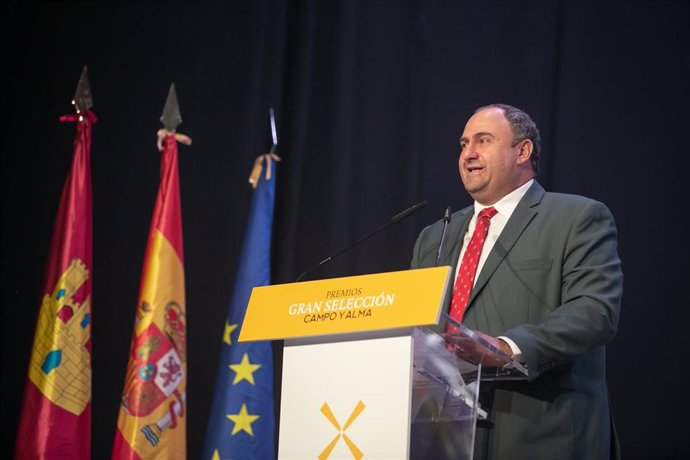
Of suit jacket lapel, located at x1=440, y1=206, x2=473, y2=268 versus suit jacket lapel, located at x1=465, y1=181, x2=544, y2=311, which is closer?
suit jacket lapel, located at x1=465, y1=181, x2=544, y2=311

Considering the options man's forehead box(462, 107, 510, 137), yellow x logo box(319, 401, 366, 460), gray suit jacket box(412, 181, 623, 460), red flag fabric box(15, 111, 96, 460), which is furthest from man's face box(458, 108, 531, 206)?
red flag fabric box(15, 111, 96, 460)

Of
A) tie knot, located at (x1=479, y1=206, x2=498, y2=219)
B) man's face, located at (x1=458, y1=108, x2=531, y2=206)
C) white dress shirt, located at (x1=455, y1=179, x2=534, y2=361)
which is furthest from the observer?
man's face, located at (x1=458, y1=108, x2=531, y2=206)

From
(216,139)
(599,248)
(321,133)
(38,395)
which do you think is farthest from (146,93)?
(599,248)

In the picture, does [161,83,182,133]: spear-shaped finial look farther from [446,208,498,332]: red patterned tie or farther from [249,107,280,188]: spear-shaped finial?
[446,208,498,332]: red patterned tie

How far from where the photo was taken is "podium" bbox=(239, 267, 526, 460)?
1.94 m

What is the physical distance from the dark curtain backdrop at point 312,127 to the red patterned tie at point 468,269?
122 cm

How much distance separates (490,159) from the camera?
10.0 feet

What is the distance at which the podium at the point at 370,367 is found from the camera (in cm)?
194

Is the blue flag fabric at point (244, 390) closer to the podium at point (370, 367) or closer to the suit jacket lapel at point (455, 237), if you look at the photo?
the suit jacket lapel at point (455, 237)

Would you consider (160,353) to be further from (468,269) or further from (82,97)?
(468,269)

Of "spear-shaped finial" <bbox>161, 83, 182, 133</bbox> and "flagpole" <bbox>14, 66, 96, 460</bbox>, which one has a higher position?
"spear-shaped finial" <bbox>161, 83, 182, 133</bbox>

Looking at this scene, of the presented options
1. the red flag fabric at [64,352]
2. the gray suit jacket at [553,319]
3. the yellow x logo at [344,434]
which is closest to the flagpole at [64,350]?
the red flag fabric at [64,352]

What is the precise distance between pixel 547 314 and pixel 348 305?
778 millimetres

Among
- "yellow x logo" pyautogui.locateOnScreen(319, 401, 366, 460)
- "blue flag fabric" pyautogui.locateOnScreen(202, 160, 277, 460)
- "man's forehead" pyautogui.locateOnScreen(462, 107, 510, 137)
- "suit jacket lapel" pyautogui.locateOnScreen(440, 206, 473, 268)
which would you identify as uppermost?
"man's forehead" pyautogui.locateOnScreen(462, 107, 510, 137)
